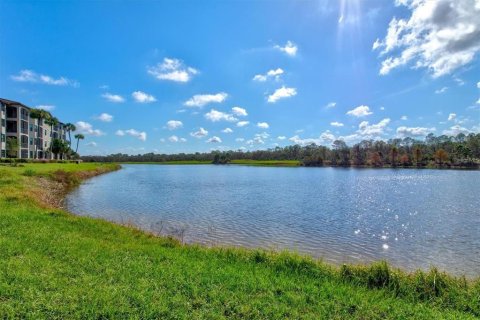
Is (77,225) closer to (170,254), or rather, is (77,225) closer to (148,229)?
(148,229)

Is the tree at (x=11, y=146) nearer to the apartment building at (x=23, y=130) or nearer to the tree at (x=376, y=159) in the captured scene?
the apartment building at (x=23, y=130)

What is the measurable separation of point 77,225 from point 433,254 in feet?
53.0

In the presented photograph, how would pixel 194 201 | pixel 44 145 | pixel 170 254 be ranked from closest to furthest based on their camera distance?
pixel 170 254 → pixel 194 201 → pixel 44 145

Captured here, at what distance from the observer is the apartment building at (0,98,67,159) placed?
219 feet

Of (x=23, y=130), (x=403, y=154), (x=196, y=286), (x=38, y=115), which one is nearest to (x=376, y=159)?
(x=403, y=154)

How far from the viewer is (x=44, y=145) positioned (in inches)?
3477

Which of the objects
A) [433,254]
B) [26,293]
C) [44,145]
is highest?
[44,145]

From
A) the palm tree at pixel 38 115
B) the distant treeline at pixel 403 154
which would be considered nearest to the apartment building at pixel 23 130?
the palm tree at pixel 38 115

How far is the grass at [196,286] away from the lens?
5910 millimetres

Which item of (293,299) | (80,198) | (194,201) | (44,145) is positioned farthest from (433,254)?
(44,145)

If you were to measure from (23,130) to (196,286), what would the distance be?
8477cm

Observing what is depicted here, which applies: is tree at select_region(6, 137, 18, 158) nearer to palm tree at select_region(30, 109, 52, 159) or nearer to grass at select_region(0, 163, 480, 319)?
palm tree at select_region(30, 109, 52, 159)

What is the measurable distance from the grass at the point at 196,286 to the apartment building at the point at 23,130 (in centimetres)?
7108

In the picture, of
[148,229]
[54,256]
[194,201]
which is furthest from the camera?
[194,201]
